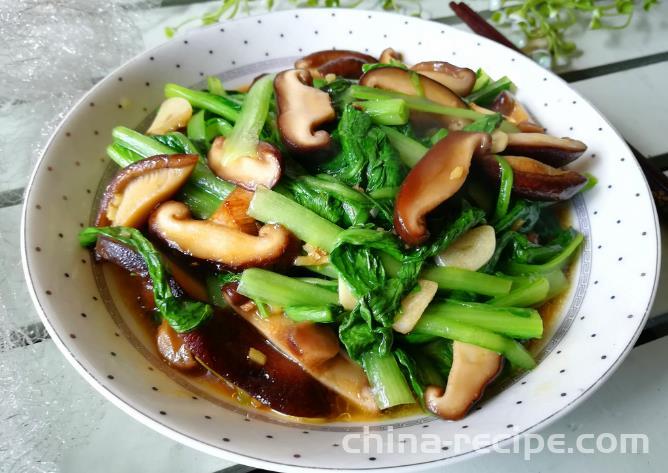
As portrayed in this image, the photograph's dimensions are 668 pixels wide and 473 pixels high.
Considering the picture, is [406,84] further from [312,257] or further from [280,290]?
[280,290]

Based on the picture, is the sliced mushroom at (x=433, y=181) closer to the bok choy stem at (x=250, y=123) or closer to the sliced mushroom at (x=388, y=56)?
the bok choy stem at (x=250, y=123)

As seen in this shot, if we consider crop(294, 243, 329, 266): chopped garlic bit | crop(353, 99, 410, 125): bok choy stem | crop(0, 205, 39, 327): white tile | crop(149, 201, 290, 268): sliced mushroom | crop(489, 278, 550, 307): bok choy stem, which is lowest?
crop(0, 205, 39, 327): white tile

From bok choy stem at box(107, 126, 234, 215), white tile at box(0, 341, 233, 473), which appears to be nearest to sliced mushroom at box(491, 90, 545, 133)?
bok choy stem at box(107, 126, 234, 215)

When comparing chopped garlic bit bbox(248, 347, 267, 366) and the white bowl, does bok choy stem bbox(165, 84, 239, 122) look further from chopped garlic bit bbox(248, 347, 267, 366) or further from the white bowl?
chopped garlic bit bbox(248, 347, 267, 366)

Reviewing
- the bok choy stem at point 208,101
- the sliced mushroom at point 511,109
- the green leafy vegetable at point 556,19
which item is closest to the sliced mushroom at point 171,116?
the bok choy stem at point 208,101

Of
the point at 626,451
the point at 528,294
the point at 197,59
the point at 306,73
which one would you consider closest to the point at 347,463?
the point at 528,294

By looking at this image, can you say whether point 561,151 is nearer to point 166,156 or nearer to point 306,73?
point 306,73
